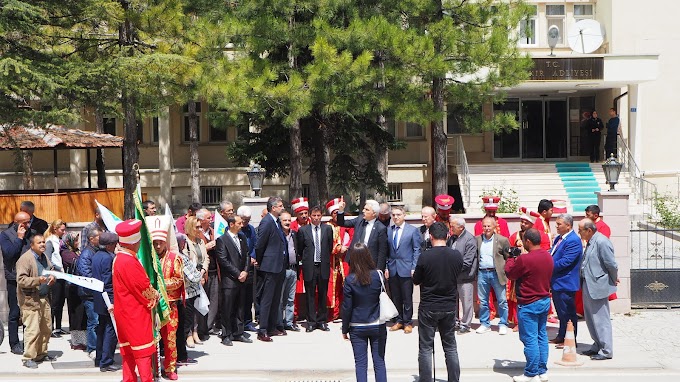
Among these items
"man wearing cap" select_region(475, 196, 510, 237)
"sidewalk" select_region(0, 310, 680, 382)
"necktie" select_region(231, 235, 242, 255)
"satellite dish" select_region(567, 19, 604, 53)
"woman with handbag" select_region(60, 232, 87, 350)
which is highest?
"satellite dish" select_region(567, 19, 604, 53)

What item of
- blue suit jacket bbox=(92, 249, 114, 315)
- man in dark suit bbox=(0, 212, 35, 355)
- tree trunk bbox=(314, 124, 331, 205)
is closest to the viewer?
blue suit jacket bbox=(92, 249, 114, 315)

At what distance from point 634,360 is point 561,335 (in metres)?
1.04

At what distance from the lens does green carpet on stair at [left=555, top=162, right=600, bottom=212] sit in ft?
96.0

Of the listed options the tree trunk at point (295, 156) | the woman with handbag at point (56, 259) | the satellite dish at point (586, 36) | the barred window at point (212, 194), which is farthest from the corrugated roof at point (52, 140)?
the satellite dish at point (586, 36)

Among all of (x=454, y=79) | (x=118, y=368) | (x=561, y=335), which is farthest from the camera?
(x=454, y=79)

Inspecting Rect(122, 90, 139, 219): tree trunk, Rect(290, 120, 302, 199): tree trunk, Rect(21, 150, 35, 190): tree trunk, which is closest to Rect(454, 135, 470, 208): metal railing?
Rect(290, 120, 302, 199): tree trunk

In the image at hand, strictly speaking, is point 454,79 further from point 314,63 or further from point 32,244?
point 32,244

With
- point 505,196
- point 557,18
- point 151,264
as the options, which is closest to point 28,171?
point 505,196

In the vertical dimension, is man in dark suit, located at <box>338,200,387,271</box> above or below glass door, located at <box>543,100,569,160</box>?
below

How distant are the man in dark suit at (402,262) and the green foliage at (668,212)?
35.4 ft

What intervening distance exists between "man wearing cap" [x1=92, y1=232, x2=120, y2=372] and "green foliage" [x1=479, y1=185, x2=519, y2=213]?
15692mm

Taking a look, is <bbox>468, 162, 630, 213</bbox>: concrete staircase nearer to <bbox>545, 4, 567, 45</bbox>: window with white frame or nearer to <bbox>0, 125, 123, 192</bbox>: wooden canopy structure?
<bbox>545, 4, 567, 45</bbox>: window with white frame

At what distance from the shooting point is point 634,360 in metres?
11.9

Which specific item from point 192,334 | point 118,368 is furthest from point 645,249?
point 118,368
